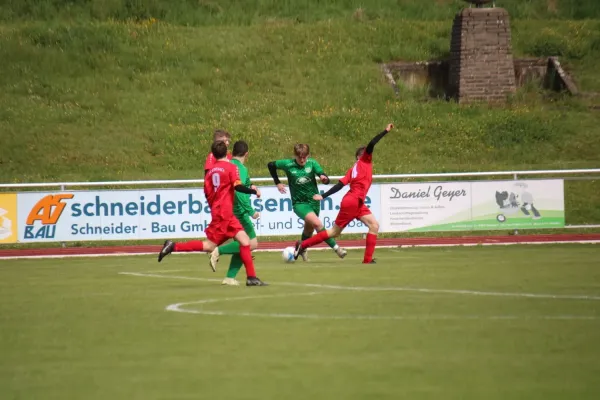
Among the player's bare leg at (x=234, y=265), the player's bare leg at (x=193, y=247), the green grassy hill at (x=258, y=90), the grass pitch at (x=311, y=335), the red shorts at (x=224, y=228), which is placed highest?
the green grassy hill at (x=258, y=90)

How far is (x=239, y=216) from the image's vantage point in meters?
16.7

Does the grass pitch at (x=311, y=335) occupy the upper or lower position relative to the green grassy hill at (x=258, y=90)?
lower

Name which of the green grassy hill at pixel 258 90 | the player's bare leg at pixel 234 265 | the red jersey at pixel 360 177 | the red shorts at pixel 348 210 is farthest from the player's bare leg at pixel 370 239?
the green grassy hill at pixel 258 90

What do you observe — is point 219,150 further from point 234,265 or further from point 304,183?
point 304,183

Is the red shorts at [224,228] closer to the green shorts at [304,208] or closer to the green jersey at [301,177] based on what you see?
the green jersey at [301,177]

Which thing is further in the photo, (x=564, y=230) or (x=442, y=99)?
(x=442, y=99)

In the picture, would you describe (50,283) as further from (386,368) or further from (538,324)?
(386,368)

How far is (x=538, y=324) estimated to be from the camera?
9.74 meters

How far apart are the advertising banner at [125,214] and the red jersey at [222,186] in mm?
10800

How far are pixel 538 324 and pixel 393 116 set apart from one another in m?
31.9

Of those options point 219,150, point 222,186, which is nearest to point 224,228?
point 222,186

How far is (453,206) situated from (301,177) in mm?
6844

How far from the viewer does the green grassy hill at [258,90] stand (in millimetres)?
37781

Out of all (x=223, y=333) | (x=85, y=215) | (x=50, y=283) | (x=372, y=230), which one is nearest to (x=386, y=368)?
(x=223, y=333)
